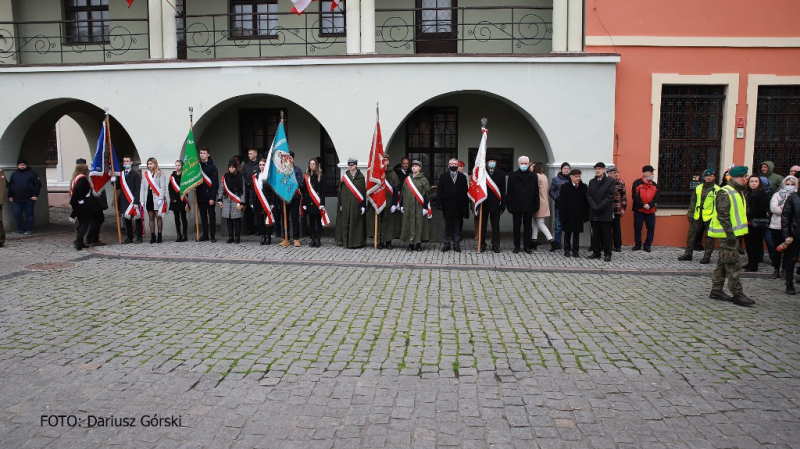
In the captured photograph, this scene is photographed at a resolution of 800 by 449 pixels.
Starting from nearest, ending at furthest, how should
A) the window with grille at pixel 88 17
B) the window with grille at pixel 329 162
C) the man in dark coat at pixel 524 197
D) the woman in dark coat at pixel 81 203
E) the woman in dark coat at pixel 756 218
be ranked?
the woman in dark coat at pixel 756 218 → the man in dark coat at pixel 524 197 → the woman in dark coat at pixel 81 203 → the window with grille at pixel 88 17 → the window with grille at pixel 329 162

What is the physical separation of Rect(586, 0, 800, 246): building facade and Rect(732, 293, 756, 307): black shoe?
564 cm

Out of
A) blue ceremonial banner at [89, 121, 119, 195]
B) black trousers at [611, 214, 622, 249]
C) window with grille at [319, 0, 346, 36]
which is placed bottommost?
black trousers at [611, 214, 622, 249]

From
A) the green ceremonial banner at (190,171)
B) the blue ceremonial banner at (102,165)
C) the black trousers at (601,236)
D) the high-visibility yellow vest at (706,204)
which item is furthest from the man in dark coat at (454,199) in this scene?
the blue ceremonial banner at (102,165)

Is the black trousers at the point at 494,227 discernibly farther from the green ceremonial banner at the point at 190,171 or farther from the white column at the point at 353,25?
the green ceremonial banner at the point at 190,171

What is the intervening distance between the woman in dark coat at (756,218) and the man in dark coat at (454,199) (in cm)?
522

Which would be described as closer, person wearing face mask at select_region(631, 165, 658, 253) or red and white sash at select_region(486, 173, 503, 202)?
red and white sash at select_region(486, 173, 503, 202)

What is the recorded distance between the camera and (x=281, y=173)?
12.8 meters

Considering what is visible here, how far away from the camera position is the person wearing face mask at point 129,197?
43.8ft

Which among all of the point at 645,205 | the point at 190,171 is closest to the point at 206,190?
the point at 190,171

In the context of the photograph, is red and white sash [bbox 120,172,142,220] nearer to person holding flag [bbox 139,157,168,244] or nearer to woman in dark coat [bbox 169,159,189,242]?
person holding flag [bbox 139,157,168,244]

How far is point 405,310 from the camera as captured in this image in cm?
753

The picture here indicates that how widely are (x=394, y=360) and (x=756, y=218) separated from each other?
783 centimetres

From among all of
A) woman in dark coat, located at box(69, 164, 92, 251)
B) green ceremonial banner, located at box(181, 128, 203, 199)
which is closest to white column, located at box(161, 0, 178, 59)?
green ceremonial banner, located at box(181, 128, 203, 199)

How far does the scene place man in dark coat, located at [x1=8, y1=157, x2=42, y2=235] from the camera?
15.1 m
